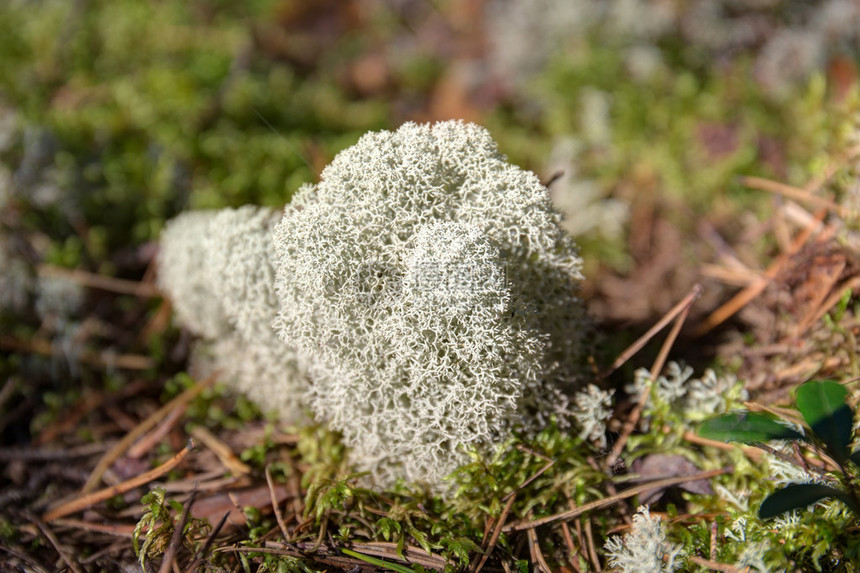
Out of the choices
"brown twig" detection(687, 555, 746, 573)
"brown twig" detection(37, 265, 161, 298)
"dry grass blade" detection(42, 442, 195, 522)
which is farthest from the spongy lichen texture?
"brown twig" detection(37, 265, 161, 298)

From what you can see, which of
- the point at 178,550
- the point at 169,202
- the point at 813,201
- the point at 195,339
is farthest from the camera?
the point at 169,202

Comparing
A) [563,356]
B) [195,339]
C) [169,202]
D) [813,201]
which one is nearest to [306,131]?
[169,202]

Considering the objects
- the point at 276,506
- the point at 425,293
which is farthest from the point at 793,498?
the point at 276,506

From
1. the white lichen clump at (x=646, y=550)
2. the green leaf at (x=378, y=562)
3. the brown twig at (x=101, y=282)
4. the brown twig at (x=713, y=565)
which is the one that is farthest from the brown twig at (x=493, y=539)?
the brown twig at (x=101, y=282)

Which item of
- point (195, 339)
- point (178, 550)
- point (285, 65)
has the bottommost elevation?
point (178, 550)

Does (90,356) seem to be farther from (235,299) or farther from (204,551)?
(204,551)

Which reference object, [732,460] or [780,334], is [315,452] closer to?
[732,460]

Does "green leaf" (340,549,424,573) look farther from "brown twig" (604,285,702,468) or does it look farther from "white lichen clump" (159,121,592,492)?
"brown twig" (604,285,702,468)
